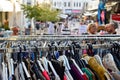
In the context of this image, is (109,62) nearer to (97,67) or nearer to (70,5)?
(97,67)

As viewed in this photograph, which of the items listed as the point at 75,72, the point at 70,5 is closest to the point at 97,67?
the point at 75,72

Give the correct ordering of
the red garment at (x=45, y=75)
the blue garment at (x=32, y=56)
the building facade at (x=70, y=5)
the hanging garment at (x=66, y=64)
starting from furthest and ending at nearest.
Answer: the building facade at (x=70, y=5) < the blue garment at (x=32, y=56) < the hanging garment at (x=66, y=64) < the red garment at (x=45, y=75)

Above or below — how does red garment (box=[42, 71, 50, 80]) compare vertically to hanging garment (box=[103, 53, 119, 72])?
below

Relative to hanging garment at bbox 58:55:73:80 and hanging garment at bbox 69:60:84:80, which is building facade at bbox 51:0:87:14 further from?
hanging garment at bbox 69:60:84:80

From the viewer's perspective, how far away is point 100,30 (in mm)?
6172

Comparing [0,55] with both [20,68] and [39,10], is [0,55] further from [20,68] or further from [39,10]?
[39,10]

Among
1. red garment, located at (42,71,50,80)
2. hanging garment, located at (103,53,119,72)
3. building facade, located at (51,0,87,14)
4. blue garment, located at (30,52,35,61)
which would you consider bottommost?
red garment, located at (42,71,50,80)

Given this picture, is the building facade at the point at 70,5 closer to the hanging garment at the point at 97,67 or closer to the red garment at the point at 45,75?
the hanging garment at the point at 97,67

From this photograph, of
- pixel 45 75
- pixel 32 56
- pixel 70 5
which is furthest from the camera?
pixel 70 5

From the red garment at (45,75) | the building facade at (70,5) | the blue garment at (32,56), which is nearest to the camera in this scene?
the red garment at (45,75)

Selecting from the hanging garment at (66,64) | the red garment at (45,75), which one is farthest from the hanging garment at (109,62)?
the red garment at (45,75)

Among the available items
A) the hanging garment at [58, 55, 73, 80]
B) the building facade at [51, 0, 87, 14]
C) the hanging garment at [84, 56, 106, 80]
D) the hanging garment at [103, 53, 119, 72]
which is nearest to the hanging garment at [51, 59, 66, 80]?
the hanging garment at [58, 55, 73, 80]

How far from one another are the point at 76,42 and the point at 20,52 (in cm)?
71

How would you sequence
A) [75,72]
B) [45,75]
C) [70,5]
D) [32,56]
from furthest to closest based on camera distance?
[70,5]
[32,56]
[75,72]
[45,75]
